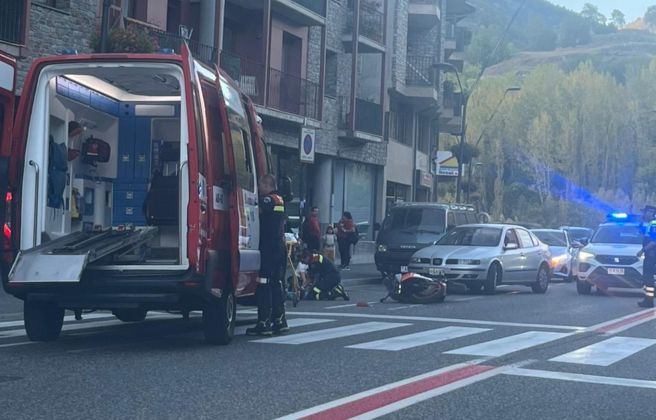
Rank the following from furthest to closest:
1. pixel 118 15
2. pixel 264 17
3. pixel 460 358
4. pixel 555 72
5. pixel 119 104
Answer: pixel 555 72 < pixel 264 17 < pixel 118 15 < pixel 119 104 < pixel 460 358

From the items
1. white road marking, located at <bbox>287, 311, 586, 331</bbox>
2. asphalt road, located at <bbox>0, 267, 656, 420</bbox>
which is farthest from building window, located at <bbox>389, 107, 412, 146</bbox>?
asphalt road, located at <bbox>0, 267, 656, 420</bbox>

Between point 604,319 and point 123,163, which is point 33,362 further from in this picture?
point 604,319

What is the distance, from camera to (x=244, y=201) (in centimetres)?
1130

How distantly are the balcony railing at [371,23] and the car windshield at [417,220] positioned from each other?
33.3 feet

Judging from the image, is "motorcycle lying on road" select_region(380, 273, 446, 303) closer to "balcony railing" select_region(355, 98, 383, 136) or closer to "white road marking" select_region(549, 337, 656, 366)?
"white road marking" select_region(549, 337, 656, 366)

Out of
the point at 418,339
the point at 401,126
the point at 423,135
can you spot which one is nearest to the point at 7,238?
the point at 418,339

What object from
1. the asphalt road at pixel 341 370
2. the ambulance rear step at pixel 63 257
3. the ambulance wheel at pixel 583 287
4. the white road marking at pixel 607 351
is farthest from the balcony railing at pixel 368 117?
the ambulance rear step at pixel 63 257

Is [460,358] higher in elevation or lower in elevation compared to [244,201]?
lower

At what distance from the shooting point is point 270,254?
11477mm

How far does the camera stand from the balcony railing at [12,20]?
20078 mm

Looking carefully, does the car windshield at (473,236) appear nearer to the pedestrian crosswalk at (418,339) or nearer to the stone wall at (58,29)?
the pedestrian crosswalk at (418,339)

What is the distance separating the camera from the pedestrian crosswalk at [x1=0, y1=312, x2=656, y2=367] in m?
10.5

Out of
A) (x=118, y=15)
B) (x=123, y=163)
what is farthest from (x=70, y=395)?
(x=118, y=15)

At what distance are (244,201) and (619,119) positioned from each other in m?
56.1
